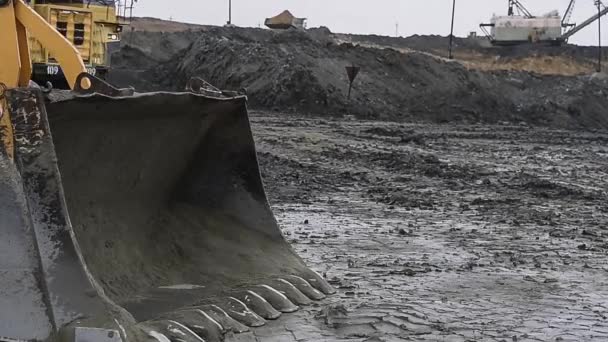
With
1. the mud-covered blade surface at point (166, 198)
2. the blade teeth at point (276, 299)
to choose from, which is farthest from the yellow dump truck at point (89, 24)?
the blade teeth at point (276, 299)

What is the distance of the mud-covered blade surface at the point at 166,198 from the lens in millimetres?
4613

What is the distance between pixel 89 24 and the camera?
46.4 feet

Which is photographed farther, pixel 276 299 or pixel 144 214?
pixel 144 214

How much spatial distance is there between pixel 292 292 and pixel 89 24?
384 inches

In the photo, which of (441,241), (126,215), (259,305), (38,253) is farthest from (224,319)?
(441,241)

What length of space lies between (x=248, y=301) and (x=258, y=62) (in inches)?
1078

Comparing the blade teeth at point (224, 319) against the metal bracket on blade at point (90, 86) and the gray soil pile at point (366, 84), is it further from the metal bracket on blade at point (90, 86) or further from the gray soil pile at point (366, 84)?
the gray soil pile at point (366, 84)

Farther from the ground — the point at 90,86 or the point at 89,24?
the point at 89,24

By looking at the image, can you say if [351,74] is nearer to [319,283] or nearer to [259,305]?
[319,283]

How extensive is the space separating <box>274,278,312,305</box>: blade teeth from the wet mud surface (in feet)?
0.24

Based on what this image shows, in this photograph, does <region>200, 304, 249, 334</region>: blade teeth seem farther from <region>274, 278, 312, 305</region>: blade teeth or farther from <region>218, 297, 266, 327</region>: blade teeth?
<region>274, 278, 312, 305</region>: blade teeth

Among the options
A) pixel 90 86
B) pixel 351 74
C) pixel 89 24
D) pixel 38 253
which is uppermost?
pixel 89 24

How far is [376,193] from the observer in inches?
441

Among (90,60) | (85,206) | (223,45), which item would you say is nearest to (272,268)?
(85,206)
